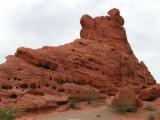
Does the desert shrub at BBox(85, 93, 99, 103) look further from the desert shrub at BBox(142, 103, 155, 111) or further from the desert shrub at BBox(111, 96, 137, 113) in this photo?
the desert shrub at BBox(142, 103, 155, 111)

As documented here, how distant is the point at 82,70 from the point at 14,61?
6.61 metres

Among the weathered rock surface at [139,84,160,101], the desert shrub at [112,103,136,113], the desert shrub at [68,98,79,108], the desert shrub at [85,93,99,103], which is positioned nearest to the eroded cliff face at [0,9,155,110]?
the desert shrub at [85,93,99,103]

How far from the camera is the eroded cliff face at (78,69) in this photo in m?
49.6

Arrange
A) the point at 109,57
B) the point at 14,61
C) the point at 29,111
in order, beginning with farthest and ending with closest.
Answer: the point at 109,57 < the point at 14,61 < the point at 29,111

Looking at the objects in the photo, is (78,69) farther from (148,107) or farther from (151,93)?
(148,107)

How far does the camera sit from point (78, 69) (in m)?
53.1

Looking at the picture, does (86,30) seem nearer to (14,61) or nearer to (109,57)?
(109,57)

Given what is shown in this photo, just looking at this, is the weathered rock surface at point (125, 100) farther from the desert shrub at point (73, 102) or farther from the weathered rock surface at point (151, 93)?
the weathered rock surface at point (151, 93)

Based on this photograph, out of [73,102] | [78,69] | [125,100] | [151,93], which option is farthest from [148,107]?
[78,69]

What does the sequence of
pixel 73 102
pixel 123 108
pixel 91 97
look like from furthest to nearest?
pixel 91 97, pixel 73 102, pixel 123 108

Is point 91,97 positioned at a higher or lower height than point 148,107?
higher

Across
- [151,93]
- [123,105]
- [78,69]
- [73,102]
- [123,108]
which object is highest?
[78,69]

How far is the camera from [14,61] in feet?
170

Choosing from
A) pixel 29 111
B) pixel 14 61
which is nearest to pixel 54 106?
pixel 29 111
